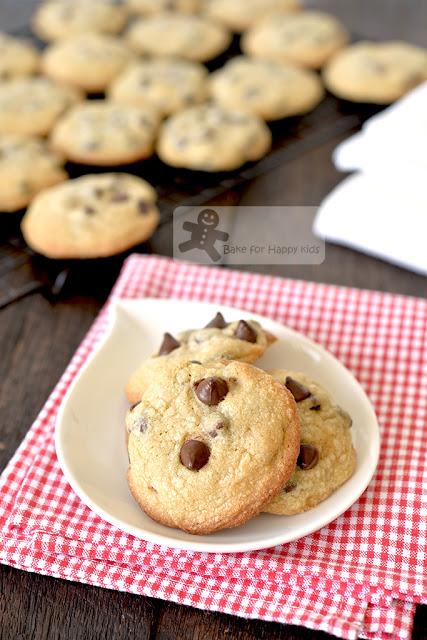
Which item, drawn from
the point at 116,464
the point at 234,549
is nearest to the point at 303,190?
the point at 116,464

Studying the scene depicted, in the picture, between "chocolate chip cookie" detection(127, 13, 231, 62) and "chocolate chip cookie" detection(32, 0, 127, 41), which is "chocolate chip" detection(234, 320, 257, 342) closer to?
"chocolate chip cookie" detection(127, 13, 231, 62)

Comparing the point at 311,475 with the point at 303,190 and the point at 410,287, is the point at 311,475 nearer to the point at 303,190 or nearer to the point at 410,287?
the point at 410,287

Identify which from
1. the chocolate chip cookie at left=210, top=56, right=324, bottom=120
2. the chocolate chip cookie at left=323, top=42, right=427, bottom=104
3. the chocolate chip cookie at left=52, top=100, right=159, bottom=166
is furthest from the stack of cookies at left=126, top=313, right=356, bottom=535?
the chocolate chip cookie at left=323, top=42, right=427, bottom=104

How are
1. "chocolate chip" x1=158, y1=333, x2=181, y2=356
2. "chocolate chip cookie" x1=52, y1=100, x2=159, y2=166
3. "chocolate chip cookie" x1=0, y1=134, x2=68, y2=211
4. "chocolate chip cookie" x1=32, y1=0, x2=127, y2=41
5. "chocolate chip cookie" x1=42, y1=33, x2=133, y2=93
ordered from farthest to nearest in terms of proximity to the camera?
"chocolate chip cookie" x1=32, y1=0, x2=127, y2=41 < "chocolate chip cookie" x1=42, y1=33, x2=133, y2=93 < "chocolate chip cookie" x1=52, y1=100, x2=159, y2=166 < "chocolate chip cookie" x1=0, y1=134, x2=68, y2=211 < "chocolate chip" x1=158, y1=333, x2=181, y2=356

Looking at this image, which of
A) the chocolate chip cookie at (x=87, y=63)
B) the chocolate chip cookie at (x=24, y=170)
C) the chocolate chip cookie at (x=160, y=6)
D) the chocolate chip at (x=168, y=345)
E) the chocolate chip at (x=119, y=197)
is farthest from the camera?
the chocolate chip cookie at (x=160, y=6)

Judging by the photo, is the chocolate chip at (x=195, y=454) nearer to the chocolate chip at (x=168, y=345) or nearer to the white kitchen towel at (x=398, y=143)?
the chocolate chip at (x=168, y=345)

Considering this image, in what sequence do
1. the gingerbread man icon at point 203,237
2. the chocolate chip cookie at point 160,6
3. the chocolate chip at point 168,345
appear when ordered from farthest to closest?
the chocolate chip cookie at point 160,6, the gingerbread man icon at point 203,237, the chocolate chip at point 168,345

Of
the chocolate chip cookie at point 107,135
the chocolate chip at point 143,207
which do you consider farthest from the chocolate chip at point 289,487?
the chocolate chip cookie at point 107,135
